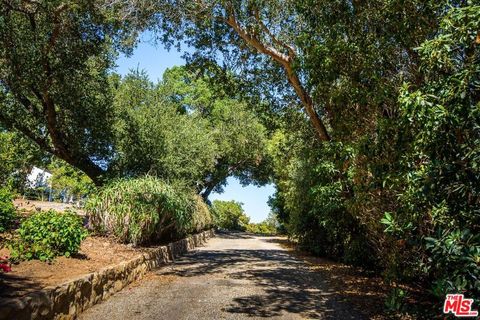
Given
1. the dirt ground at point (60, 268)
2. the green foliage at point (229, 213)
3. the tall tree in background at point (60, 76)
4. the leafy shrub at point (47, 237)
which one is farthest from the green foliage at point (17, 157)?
the green foliage at point (229, 213)

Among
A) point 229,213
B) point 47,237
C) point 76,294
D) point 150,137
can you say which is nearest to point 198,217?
point 150,137

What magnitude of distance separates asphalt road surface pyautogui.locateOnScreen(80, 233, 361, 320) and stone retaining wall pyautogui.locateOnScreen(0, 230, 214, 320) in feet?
0.59

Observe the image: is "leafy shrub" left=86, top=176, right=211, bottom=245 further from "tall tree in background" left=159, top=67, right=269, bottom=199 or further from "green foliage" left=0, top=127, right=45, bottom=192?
"tall tree in background" left=159, top=67, right=269, bottom=199

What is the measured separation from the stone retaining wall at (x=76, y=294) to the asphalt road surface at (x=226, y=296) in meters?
0.18

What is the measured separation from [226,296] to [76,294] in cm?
288


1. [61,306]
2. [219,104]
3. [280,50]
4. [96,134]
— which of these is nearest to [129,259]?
[61,306]

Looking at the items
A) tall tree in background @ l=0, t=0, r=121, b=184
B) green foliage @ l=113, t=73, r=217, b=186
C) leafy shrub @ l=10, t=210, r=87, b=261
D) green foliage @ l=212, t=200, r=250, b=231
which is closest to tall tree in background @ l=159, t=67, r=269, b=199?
green foliage @ l=212, t=200, r=250, b=231

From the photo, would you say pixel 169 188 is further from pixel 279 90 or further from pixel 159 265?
pixel 279 90

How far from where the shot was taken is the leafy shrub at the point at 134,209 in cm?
1065

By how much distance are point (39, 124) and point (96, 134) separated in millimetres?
2224

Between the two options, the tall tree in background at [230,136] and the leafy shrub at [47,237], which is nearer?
the leafy shrub at [47,237]

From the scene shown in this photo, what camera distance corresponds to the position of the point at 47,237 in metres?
7.34

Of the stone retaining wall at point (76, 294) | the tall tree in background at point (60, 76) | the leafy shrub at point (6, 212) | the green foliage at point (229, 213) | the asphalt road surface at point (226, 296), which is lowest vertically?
the asphalt road surface at point (226, 296)

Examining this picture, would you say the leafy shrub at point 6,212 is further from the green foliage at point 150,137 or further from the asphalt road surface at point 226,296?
the green foliage at point 150,137
